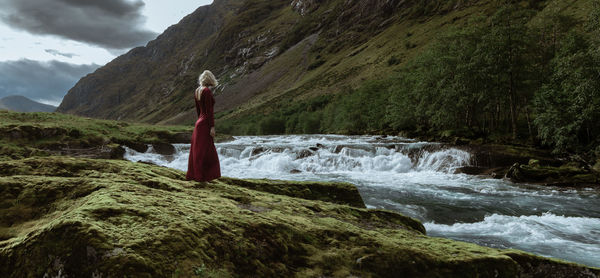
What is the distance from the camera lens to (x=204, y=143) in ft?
23.9

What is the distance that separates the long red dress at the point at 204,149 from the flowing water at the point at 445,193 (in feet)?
24.6

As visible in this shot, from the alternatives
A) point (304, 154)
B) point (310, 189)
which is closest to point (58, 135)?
point (304, 154)

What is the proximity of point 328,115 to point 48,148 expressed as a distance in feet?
203

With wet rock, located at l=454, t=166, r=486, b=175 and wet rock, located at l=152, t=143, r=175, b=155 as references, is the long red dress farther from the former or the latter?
wet rock, located at l=152, t=143, r=175, b=155

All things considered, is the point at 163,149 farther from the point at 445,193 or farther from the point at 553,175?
the point at 553,175

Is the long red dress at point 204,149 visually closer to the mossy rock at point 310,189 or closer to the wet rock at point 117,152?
the mossy rock at point 310,189

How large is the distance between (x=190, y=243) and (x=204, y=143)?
4346mm

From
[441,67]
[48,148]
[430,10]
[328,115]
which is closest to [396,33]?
[430,10]

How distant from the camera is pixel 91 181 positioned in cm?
454

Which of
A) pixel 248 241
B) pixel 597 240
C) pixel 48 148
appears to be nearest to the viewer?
pixel 248 241

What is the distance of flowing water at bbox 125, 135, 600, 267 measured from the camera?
1046 centimetres

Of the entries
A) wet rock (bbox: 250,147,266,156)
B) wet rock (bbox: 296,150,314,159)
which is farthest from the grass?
wet rock (bbox: 296,150,314,159)

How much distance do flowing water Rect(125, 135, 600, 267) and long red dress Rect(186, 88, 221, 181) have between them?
7483 millimetres

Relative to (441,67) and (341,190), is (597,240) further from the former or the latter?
(441,67)
